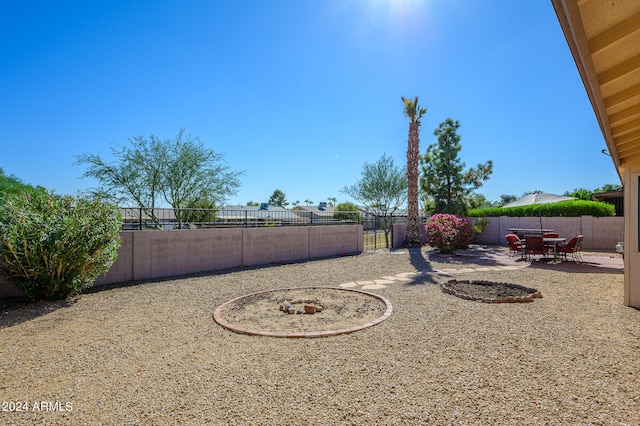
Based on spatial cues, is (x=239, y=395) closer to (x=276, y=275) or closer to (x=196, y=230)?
(x=276, y=275)

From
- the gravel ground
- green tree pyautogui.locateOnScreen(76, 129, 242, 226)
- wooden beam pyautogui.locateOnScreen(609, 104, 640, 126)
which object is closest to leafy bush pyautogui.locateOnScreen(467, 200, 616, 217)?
the gravel ground

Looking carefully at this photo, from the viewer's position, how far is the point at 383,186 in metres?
21.7

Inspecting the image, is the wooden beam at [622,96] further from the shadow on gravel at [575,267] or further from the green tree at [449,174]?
the green tree at [449,174]

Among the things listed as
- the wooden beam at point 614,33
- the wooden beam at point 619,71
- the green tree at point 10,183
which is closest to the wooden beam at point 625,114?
the wooden beam at point 619,71

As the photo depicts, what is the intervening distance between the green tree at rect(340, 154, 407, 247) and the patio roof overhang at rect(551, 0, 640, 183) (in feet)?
58.7

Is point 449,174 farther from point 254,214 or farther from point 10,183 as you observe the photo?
point 10,183

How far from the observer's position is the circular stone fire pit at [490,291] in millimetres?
6012

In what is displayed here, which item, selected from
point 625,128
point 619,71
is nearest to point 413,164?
point 625,128

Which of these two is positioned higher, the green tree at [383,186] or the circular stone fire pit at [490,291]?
the green tree at [383,186]

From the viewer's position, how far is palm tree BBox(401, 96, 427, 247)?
55.2 feet

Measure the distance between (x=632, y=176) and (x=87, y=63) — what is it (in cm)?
1437

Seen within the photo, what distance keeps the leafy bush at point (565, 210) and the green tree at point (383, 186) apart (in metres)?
7.06

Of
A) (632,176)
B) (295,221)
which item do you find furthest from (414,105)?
(632,176)

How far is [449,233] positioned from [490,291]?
724 cm
